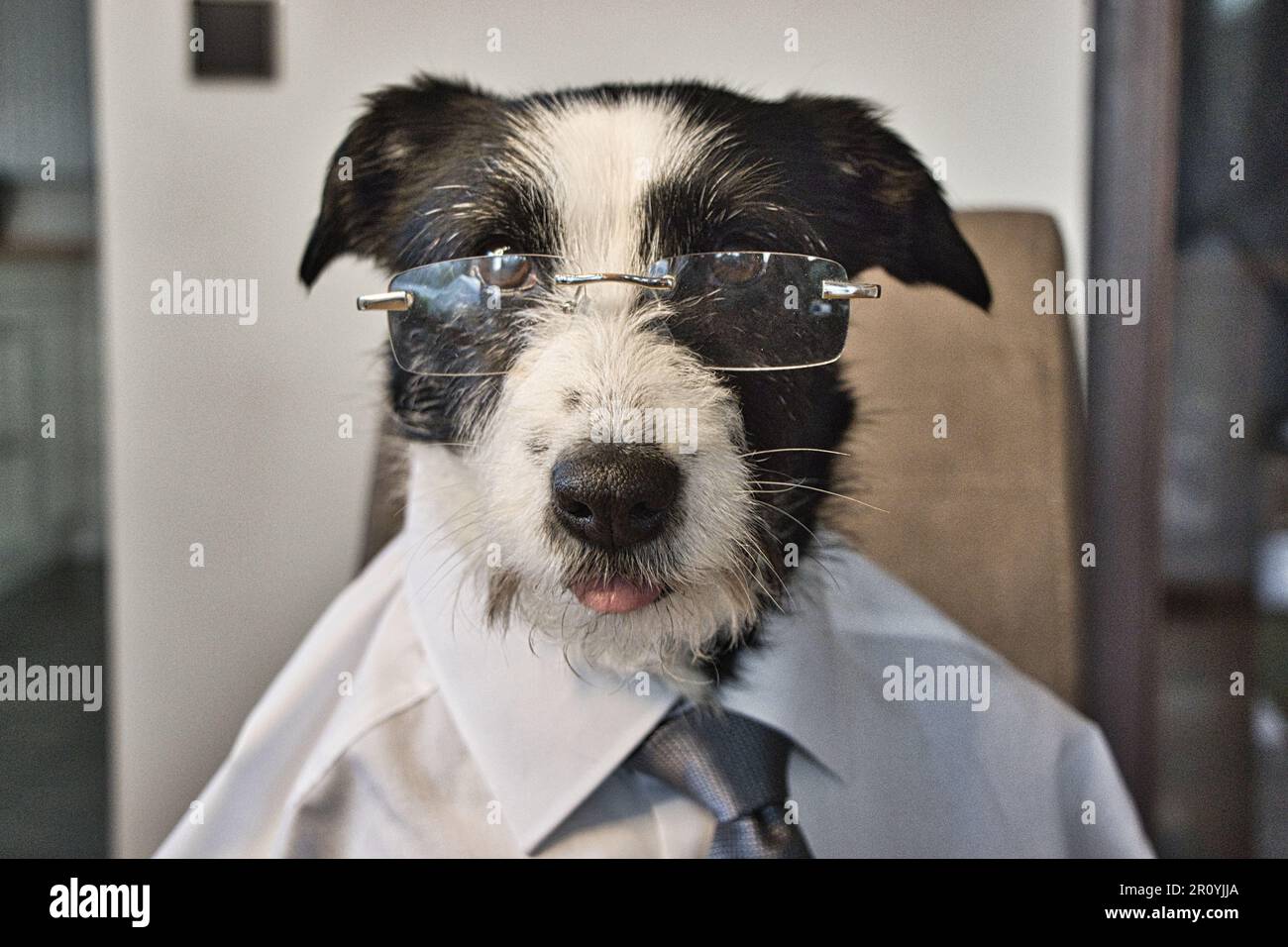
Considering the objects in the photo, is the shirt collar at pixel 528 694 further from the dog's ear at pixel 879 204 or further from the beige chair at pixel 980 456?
the dog's ear at pixel 879 204

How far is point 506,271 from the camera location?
82 centimetres

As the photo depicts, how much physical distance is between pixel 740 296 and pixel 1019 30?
0.42m

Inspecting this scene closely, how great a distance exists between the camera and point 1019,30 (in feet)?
3.00

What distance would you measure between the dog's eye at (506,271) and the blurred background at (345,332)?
16 cm

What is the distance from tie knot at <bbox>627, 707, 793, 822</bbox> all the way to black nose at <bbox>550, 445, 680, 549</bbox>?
23 cm

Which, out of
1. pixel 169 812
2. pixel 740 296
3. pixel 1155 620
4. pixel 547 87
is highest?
pixel 547 87

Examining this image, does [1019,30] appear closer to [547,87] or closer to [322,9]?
[547,87]

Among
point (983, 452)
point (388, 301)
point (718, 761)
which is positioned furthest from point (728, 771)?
point (388, 301)

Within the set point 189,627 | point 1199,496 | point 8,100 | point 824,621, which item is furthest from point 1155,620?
point 8,100

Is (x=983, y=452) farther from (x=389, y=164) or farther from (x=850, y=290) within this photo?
(x=389, y=164)

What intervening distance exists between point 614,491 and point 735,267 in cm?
23

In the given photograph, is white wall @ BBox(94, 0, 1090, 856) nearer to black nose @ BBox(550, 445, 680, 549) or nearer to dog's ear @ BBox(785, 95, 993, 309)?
dog's ear @ BBox(785, 95, 993, 309)

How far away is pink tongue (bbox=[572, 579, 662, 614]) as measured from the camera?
0.82 metres
